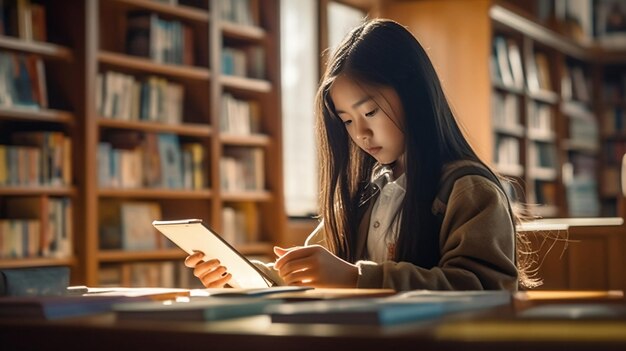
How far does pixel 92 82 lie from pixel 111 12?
0.60 metres

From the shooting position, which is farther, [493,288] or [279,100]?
[279,100]

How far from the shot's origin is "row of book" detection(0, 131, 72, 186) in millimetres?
4465

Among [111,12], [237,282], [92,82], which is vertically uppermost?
[111,12]

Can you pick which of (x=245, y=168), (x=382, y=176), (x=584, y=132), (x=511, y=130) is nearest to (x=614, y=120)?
(x=584, y=132)

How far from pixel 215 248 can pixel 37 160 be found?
276cm

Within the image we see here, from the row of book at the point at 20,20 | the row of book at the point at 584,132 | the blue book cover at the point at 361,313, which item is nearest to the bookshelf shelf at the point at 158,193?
the row of book at the point at 20,20

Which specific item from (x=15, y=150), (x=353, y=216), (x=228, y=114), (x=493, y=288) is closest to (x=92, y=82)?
(x=15, y=150)

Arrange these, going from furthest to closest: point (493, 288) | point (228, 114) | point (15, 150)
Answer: point (228, 114), point (15, 150), point (493, 288)

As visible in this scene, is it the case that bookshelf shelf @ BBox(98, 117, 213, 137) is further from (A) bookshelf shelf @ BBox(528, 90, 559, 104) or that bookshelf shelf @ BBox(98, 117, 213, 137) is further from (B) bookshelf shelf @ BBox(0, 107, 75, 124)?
Result: (A) bookshelf shelf @ BBox(528, 90, 559, 104)

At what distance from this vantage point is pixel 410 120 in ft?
6.61

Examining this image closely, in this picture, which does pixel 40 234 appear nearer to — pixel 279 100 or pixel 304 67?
pixel 279 100

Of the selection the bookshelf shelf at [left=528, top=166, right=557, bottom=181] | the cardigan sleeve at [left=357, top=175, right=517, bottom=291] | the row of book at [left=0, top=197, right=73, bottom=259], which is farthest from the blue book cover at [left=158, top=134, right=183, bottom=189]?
the bookshelf shelf at [left=528, top=166, right=557, bottom=181]

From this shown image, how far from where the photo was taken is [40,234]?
15.0 feet

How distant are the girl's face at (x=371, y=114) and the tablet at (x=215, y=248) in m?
0.33
